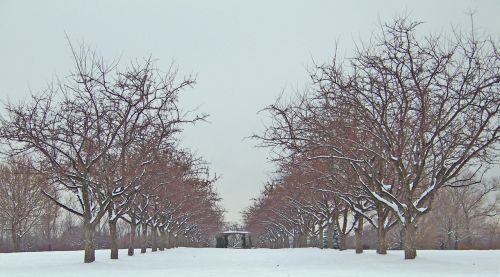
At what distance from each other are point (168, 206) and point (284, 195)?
998cm

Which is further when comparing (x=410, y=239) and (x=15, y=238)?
(x=15, y=238)

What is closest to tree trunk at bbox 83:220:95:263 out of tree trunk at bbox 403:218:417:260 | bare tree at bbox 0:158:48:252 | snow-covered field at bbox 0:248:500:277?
snow-covered field at bbox 0:248:500:277

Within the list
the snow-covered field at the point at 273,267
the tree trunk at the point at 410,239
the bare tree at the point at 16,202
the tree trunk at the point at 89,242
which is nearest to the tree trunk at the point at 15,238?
the bare tree at the point at 16,202

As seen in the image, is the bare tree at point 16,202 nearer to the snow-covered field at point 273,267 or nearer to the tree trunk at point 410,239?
the snow-covered field at point 273,267

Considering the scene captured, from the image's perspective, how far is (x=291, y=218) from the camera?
209 ft

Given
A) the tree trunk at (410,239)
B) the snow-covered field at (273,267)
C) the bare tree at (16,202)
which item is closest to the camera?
the snow-covered field at (273,267)

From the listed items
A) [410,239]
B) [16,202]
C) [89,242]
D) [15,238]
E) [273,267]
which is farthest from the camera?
[16,202]

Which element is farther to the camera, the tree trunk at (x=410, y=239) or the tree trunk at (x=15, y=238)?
the tree trunk at (x=15, y=238)

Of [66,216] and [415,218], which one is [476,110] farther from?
[66,216]

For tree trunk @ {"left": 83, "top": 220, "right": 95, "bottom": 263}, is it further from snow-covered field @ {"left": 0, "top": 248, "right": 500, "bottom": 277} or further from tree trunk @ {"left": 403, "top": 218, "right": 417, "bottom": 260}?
tree trunk @ {"left": 403, "top": 218, "right": 417, "bottom": 260}

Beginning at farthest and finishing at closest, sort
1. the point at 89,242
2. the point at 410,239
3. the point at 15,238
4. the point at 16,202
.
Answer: the point at 16,202, the point at 15,238, the point at 89,242, the point at 410,239

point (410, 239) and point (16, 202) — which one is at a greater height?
point (16, 202)

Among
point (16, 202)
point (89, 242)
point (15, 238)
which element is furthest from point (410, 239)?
point (16, 202)

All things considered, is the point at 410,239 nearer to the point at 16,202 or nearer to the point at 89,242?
the point at 89,242
